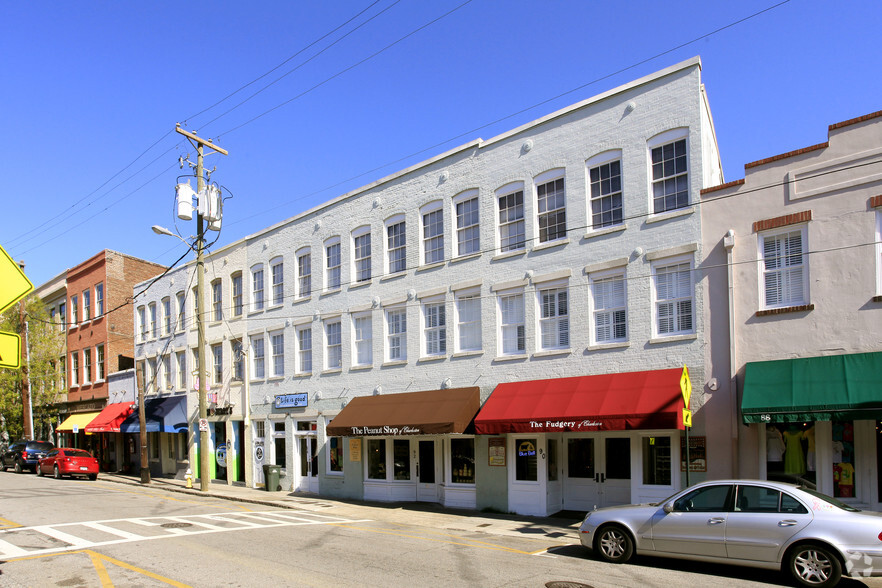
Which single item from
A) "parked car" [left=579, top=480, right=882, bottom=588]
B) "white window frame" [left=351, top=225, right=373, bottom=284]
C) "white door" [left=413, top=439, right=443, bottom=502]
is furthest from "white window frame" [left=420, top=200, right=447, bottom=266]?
"parked car" [left=579, top=480, right=882, bottom=588]

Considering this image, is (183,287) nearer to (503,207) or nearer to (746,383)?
(503,207)

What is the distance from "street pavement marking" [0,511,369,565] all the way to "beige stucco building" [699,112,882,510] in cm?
978

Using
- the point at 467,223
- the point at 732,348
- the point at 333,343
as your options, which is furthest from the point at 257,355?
the point at 732,348

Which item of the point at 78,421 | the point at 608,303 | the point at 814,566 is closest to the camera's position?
the point at 814,566

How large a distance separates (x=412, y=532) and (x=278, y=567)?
5.07m

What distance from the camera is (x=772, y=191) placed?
1452cm

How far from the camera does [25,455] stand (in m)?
35.8

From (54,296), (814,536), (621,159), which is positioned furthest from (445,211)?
(54,296)

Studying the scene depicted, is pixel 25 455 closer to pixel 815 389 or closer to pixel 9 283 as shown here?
pixel 9 283

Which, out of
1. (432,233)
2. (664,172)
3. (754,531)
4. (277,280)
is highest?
(664,172)

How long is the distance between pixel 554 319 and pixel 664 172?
4.58m

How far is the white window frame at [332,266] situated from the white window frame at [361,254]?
62 cm

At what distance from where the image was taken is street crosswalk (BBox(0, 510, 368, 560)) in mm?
12602

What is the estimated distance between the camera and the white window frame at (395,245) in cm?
2245
